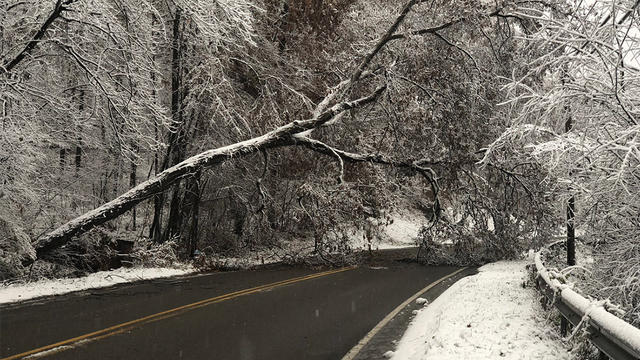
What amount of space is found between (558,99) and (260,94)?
14329 mm

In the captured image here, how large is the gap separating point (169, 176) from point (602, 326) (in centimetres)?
1279

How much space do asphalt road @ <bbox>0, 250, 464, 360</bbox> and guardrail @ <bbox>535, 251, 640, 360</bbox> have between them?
287 centimetres

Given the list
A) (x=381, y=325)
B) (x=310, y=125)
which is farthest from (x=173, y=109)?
(x=381, y=325)

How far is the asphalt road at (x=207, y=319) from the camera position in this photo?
22.7 ft

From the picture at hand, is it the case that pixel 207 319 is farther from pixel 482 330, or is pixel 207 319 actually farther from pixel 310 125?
pixel 310 125

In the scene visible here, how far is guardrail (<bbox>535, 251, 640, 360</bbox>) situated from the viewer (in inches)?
155

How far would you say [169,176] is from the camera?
50.2 ft

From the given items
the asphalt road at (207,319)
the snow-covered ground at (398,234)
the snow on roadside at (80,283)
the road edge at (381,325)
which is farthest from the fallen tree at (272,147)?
the snow-covered ground at (398,234)

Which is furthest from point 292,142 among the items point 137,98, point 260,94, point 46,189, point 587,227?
point 587,227

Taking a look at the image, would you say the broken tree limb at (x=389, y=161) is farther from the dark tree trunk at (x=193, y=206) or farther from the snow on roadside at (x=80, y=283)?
the snow on roadside at (x=80, y=283)

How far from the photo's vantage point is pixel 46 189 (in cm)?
1516

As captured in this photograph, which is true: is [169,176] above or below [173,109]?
below

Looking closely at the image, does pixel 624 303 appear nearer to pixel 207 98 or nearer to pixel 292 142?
pixel 292 142

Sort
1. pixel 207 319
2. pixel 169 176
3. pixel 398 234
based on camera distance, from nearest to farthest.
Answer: pixel 207 319
pixel 169 176
pixel 398 234
